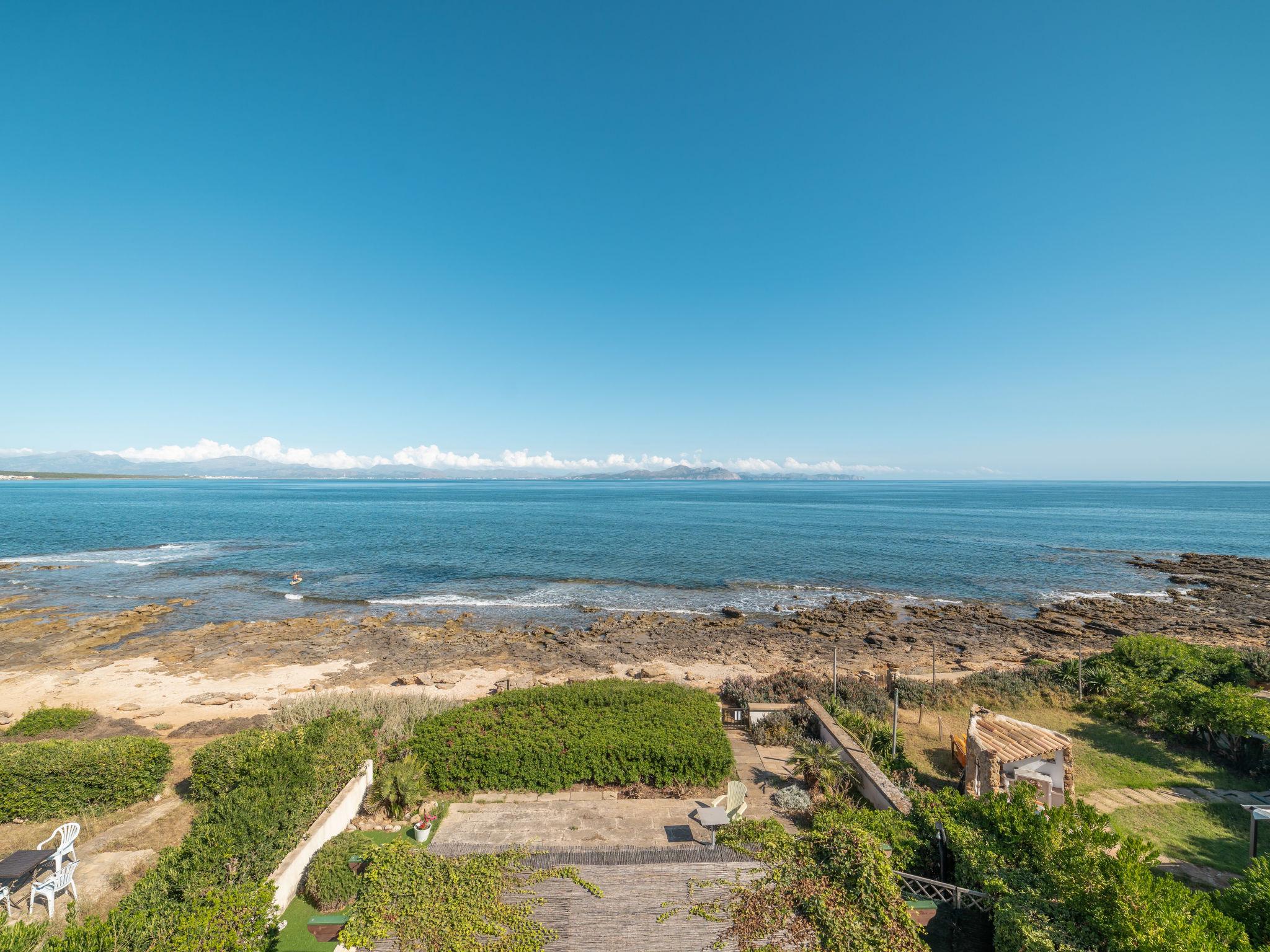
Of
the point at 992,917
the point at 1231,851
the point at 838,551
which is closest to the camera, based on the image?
the point at 992,917

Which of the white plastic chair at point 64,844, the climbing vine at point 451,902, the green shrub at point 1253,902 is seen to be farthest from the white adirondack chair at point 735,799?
the white plastic chair at point 64,844

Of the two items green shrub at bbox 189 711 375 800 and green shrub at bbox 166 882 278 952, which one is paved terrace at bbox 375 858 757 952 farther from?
green shrub at bbox 189 711 375 800

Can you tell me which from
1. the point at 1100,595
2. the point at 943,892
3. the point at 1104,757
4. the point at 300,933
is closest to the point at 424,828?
the point at 300,933

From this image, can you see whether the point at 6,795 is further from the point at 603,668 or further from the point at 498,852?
the point at 603,668

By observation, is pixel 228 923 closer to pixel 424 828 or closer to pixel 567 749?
pixel 424 828

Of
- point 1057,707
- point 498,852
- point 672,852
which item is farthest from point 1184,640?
point 498,852

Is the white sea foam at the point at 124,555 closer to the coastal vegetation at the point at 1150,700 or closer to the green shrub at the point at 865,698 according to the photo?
the green shrub at the point at 865,698
